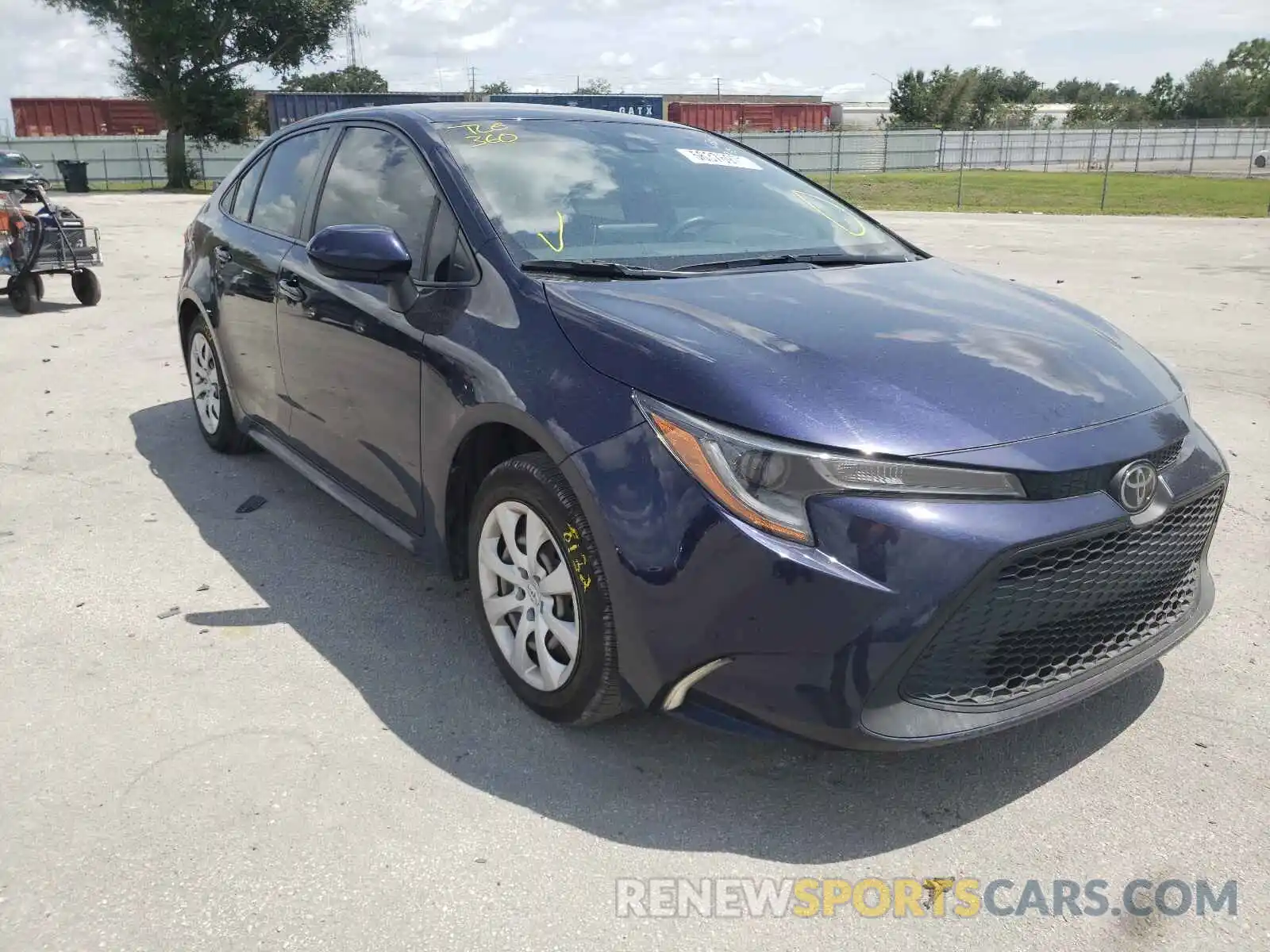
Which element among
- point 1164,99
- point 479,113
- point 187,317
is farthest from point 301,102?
point 1164,99

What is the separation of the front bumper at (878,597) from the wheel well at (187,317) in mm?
3662

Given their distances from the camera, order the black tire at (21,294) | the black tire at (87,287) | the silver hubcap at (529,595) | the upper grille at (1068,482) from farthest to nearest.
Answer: the black tire at (87,287) < the black tire at (21,294) < the silver hubcap at (529,595) < the upper grille at (1068,482)

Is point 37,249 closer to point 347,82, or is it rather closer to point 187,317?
point 187,317

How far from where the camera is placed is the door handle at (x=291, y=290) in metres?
4.07

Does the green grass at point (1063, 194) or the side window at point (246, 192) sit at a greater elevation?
the side window at point (246, 192)

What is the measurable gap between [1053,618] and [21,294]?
1053 cm

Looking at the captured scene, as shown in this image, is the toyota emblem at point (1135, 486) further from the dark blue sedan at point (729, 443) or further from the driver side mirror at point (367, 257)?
the driver side mirror at point (367, 257)

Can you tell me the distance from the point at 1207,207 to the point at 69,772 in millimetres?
26747

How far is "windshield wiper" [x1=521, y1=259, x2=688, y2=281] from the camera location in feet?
10.3

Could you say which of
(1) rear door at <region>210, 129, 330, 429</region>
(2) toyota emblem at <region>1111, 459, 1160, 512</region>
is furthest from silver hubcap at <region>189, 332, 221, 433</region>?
(2) toyota emblem at <region>1111, 459, 1160, 512</region>

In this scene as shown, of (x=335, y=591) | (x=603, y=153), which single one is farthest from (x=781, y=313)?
(x=335, y=591)

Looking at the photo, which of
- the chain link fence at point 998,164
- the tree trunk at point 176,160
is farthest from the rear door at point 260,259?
the tree trunk at point 176,160

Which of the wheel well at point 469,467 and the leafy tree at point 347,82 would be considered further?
the leafy tree at point 347,82

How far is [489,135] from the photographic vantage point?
369 cm
